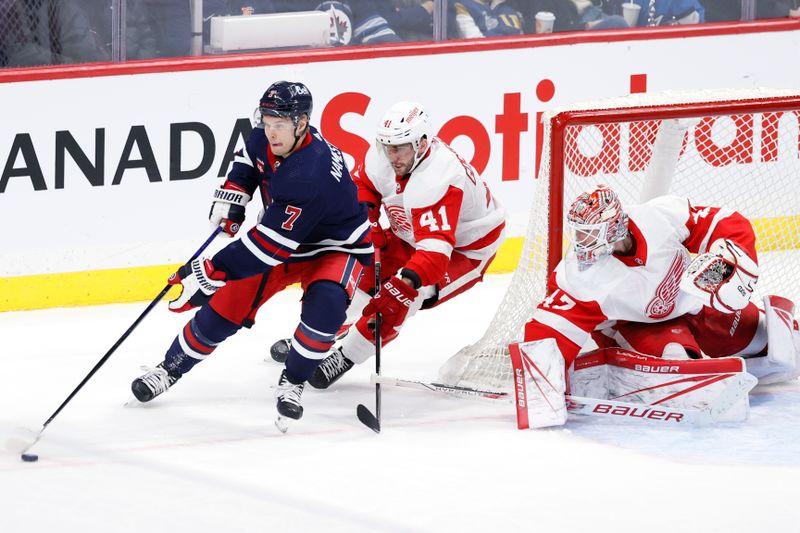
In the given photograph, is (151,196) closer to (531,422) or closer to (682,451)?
(531,422)

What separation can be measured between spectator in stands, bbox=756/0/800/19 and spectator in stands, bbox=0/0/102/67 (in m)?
2.97

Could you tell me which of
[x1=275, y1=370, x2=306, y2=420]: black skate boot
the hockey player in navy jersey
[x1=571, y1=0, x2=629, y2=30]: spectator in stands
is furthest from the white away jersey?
[x1=571, y1=0, x2=629, y2=30]: spectator in stands

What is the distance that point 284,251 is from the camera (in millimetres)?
3990

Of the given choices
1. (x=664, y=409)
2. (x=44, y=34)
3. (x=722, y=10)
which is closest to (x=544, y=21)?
(x=722, y=10)

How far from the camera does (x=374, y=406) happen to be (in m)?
4.40

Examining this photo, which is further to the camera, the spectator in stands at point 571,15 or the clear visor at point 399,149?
the spectator in stands at point 571,15

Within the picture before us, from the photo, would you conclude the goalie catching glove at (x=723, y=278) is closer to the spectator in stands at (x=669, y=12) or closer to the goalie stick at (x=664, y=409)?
the goalie stick at (x=664, y=409)

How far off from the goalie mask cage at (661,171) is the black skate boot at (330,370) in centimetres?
33

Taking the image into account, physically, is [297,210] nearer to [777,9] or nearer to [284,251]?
[284,251]

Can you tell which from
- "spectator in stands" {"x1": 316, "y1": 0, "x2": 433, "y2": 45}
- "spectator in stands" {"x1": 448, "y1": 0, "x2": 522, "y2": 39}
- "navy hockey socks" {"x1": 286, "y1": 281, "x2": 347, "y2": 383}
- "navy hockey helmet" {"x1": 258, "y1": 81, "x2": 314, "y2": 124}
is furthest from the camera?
"spectator in stands" {"x1": 448, "y1": 0, "x2": 522, "y2": 39}

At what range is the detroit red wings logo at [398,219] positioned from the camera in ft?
15.0

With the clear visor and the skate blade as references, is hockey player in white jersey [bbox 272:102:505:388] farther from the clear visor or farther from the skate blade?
the skate blade

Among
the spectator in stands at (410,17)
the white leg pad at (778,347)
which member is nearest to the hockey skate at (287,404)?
the white leg pad at (778,347)

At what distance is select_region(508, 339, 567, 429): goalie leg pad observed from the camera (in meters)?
4.12
